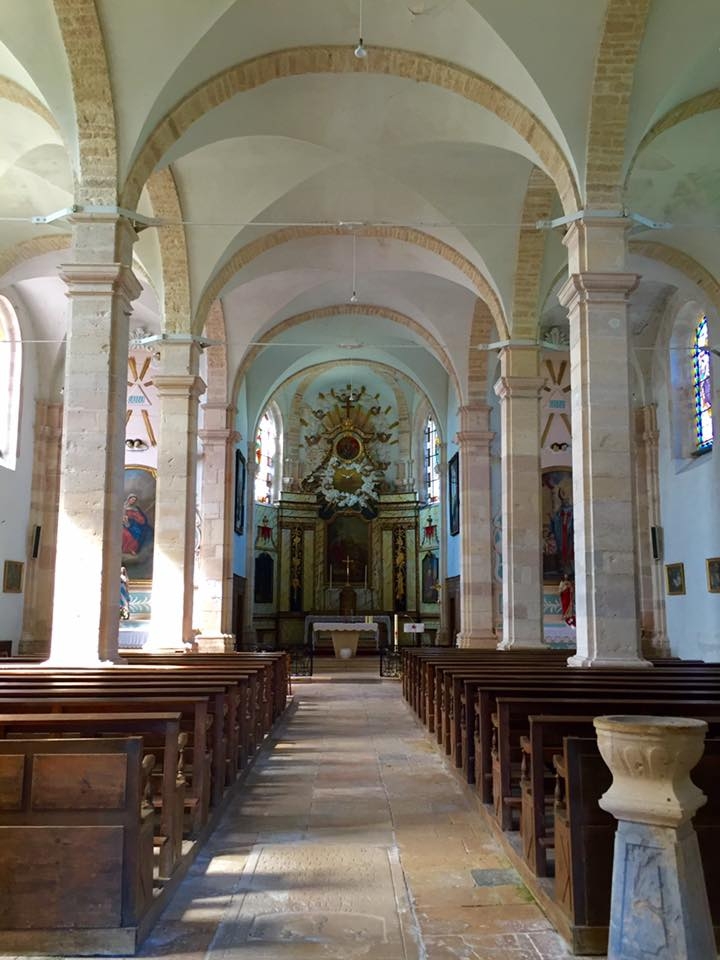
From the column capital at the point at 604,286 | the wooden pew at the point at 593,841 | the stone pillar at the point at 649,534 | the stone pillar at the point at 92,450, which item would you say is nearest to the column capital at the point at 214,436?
the stone pillar at the point at 649,534

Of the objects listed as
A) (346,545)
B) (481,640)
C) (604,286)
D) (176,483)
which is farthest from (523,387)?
(346,545)

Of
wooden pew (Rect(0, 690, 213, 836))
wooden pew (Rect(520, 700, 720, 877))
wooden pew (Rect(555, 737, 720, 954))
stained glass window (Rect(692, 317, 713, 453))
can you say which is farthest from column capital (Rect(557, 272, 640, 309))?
stained glass window (Rect(692, 317, 713, 453))

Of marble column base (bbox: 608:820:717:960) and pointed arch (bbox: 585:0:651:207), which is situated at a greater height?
pointed arch (bbox: 585:0:651:207)

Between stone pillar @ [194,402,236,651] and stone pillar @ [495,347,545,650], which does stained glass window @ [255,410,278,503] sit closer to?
stone pillar @ [194,402,236,651]

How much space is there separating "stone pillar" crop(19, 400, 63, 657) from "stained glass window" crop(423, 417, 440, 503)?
1210 centimetres

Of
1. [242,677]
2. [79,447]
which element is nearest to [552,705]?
[242,677]

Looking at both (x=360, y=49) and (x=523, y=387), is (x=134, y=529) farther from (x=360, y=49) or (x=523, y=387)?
(x=360, y=49)

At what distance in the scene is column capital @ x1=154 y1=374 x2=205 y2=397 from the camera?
14.0 metres

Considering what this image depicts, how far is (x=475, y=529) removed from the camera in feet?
62.1

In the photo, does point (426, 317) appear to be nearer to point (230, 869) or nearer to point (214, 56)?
point (214, 56)

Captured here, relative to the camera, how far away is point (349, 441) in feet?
96.7

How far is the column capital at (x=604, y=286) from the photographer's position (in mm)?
9711

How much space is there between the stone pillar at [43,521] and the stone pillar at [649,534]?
508 inches

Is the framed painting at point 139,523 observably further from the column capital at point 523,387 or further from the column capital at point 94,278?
the column capital at point 94,278
